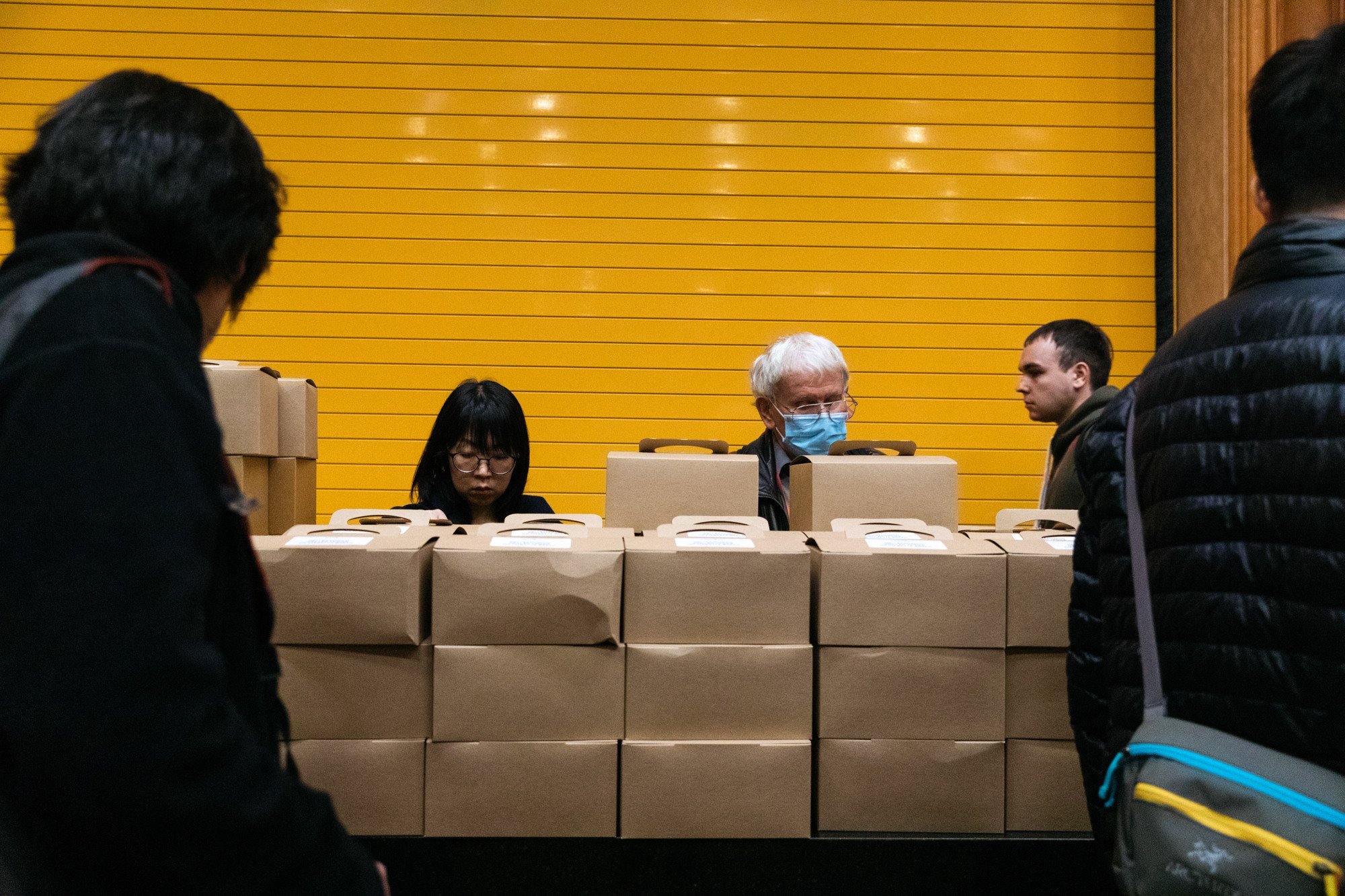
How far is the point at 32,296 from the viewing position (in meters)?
0.80

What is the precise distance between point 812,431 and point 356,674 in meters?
1.93

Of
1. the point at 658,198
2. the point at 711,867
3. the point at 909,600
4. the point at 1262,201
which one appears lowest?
the point at 711,867

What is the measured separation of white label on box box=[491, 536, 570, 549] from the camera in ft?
5.90

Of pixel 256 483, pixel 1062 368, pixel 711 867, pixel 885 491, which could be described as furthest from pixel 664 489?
pixel 1062 368

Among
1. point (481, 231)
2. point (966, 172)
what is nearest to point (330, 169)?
point (481, 231)

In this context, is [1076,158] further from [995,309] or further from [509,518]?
[509,518]

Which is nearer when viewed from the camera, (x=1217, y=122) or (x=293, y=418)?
(x=293, y=418)

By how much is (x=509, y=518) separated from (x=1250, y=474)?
1.37m

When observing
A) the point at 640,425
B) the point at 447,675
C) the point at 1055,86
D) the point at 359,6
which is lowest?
the point at 447,675

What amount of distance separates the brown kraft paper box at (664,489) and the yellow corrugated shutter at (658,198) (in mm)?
2378

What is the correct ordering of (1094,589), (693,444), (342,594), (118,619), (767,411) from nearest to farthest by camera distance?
(118,619)
(1094,589)
(342,594)
(693,444)
(767,411)

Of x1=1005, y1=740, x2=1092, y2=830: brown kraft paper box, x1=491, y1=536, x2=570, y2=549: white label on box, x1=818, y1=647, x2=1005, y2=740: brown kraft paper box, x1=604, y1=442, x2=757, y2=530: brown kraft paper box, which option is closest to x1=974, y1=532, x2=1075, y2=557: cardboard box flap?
x1=818, y1=647, x2=1005, y2=740: brown kraft paper box

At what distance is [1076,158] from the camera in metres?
4.76

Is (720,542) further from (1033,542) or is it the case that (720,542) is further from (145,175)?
(145,175)
